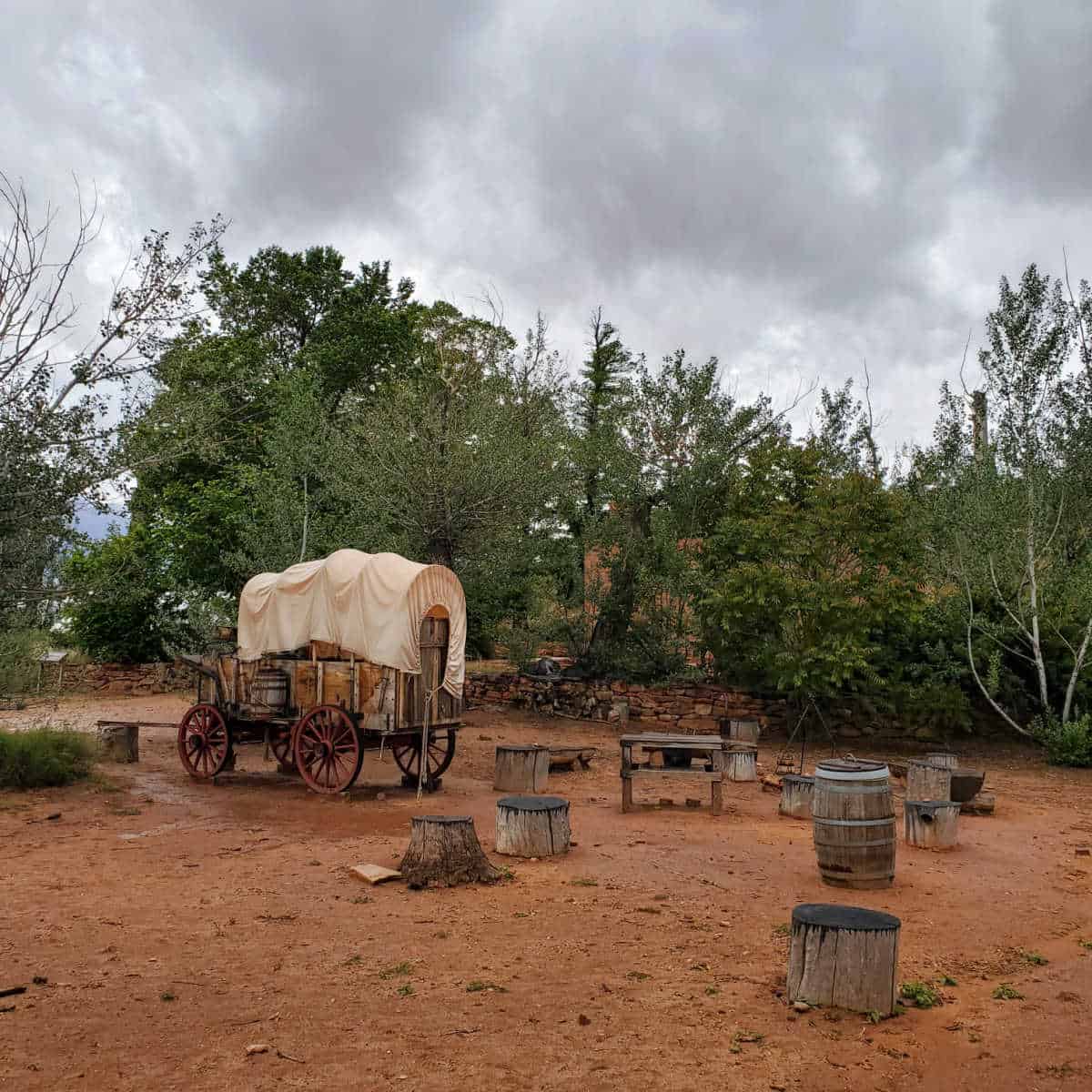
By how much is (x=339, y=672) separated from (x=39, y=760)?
3.69 metres

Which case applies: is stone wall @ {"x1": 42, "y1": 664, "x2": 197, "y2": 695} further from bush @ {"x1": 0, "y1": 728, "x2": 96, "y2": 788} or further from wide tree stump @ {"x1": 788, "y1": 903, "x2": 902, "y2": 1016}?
wide tree stump @ {"x1": 788, "y1": 903, "x2": 902, "y2": 1016}

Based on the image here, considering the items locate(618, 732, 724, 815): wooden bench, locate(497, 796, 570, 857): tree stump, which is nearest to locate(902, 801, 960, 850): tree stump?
locate(618, 732, 724, 815): wooden bench

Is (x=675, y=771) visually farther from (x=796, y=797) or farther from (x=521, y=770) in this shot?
(x=521, y=770)

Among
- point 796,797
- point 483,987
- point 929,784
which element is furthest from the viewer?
point 929,784

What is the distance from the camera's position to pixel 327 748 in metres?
10.6

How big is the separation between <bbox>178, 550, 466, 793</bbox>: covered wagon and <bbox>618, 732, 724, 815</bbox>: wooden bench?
2.33 meters

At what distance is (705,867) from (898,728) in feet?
36.8

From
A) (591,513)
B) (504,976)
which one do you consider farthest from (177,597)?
(504,976)

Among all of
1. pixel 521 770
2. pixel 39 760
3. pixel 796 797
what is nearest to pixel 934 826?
pixel 796 797

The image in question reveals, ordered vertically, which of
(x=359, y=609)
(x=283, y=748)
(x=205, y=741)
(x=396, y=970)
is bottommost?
(x=396, y=970)

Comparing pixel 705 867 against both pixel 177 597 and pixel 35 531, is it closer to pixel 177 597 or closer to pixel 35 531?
pixel 35 531

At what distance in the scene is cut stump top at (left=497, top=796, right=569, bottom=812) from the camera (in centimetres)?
786

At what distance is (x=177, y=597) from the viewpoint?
2273 cm

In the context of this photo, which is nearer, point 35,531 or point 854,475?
point 35,531
